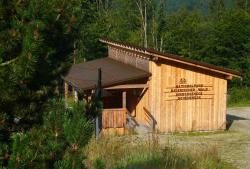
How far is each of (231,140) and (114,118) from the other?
5.35 meters

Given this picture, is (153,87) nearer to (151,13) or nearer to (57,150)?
(57,150)

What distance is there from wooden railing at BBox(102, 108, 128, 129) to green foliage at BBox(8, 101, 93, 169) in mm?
16476

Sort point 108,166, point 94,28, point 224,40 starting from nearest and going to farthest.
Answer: point 108,166, point 94,28, point 224,40

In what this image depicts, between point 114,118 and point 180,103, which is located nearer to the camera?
point 114,118

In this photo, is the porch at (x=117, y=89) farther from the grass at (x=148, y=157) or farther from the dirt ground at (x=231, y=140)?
the grass at (x=148, y=157)

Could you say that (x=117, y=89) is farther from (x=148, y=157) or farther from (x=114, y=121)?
(x=148, y=157)

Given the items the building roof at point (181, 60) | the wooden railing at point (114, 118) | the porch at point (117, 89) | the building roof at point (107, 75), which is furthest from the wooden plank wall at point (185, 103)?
the wooden railing at point (114, 118)

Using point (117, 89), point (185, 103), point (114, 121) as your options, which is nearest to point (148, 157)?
point (114, 121)

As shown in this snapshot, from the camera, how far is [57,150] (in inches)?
188

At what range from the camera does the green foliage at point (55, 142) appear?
4.27m

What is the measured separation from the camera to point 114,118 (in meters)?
21.9

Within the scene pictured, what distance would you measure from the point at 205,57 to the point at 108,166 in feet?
157

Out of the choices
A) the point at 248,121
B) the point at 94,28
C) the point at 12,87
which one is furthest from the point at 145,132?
the point at 94,28

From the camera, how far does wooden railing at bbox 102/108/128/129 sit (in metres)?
21.7
